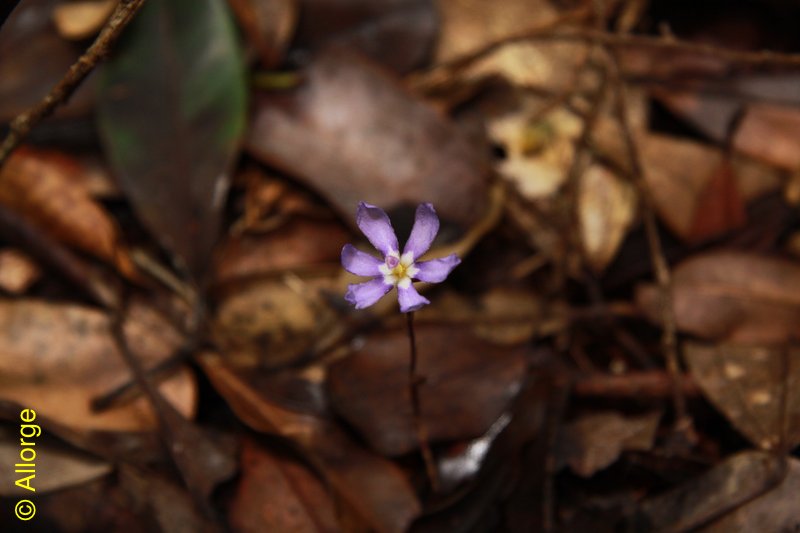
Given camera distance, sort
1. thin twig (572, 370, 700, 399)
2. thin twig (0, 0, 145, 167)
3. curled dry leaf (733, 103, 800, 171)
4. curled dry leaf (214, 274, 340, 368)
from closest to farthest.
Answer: thin twig (0, 0, 145, 167) < thin twig (572, 370, 700, 399) < curled dry leaf (214, 274, 340, 368) < curled dry leaf (733, 103, 800, 171)

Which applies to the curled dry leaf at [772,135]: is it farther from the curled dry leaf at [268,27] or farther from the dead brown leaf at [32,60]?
the dead brown leaf at [32,60]

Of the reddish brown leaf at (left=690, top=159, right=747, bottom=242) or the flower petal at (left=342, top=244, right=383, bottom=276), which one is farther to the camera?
the reddish brown leaf at (left=690, top=159, right=747, bottom=242)

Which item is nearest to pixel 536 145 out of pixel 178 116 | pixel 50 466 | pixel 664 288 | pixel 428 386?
pixel 664 288

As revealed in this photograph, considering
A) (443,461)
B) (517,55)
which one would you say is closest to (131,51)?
(517,55)

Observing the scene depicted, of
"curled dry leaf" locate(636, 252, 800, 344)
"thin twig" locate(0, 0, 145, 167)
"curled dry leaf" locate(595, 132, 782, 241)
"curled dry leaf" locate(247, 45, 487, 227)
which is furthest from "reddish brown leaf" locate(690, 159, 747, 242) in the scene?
"thin twig" locate(0, 0, 145, 167)

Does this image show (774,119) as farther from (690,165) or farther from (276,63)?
(276,63)

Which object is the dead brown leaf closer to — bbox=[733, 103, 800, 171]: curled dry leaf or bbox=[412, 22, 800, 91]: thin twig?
bbox=[412, 22, 800, 91]: thin twig
